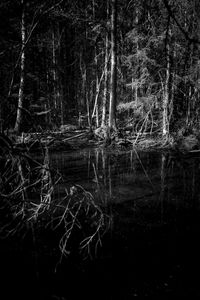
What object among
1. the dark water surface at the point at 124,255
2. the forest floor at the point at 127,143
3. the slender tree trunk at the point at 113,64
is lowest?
the dark water surface at the point at 124,255

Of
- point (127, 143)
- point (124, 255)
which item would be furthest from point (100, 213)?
point (127, 143)

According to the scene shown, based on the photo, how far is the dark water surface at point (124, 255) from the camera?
3398 millimetres

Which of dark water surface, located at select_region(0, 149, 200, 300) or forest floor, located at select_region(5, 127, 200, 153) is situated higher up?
forest floor, located at select_region(5, 127, 200, 153)

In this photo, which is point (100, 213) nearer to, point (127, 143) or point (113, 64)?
point (127, 143)

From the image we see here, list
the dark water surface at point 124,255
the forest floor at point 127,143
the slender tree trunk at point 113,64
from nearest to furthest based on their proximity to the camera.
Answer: the dark water surface at point 124,255, the forest floor at point 127,143, the slender tree trunk at point 113,64

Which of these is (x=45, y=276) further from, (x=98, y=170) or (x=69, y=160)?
(x=69, y=160)

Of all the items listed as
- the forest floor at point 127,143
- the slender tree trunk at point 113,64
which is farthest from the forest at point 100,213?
the slender tree trunk at point 113,64

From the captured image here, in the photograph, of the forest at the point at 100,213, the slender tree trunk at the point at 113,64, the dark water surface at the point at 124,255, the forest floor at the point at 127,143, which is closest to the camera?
the forest at the point at 100,213

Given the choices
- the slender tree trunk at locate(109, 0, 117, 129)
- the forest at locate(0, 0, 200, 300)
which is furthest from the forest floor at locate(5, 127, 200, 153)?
the forest at locate(0, 0, 200, 300)

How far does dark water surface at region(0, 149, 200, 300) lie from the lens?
11.1 feet

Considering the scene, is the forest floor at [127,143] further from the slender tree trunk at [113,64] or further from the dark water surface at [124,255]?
the dark water surface at [124,255]

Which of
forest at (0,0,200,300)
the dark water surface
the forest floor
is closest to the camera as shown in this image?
forest at (0,0,200,300)

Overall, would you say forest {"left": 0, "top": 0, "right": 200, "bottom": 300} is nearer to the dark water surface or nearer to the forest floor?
the dark water surface

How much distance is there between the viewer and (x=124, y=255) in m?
4.17
